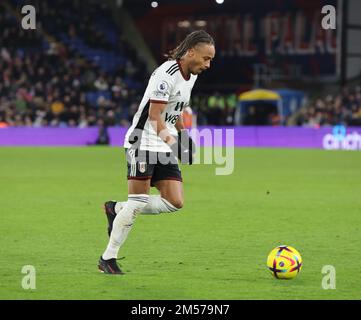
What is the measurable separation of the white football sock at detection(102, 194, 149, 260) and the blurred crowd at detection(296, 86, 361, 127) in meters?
28.3

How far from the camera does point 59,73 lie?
40344mm

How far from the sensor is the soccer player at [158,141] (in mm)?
8070

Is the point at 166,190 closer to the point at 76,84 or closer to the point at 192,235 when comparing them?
the point at 192,235

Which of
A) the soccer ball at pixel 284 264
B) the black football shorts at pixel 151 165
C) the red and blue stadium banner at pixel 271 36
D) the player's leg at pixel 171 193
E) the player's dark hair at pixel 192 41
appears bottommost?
the soccer ball at pixel 284 264

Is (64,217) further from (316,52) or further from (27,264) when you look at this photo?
(316,52)

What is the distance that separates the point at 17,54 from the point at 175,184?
109 ft

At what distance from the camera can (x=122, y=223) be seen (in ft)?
26.8

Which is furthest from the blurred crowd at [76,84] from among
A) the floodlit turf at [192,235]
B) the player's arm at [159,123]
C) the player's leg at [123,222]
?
the player's arm at [159,123]

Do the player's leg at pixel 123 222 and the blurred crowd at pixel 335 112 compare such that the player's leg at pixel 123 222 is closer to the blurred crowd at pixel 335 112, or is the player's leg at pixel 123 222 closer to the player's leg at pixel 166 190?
the player's leg at pixel 166 190

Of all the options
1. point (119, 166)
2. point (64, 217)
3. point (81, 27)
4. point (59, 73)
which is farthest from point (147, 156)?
point (81, 27)

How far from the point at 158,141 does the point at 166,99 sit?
45 cm

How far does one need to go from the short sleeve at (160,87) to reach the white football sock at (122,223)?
0.93 metres

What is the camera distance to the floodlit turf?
300 inches

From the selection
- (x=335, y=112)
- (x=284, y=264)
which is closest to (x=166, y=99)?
(x=284, y=264)
